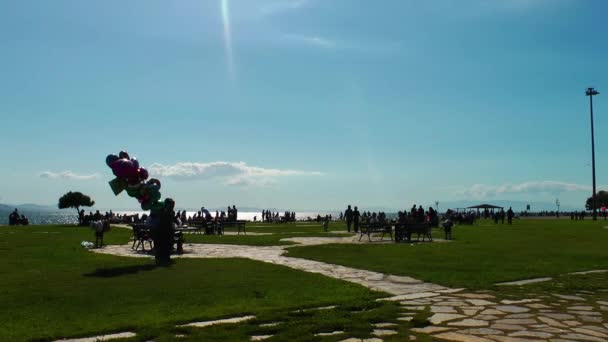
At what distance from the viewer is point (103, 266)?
38.3 feet

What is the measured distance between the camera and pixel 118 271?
10.8 m

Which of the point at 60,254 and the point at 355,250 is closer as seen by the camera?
the point at 60,254

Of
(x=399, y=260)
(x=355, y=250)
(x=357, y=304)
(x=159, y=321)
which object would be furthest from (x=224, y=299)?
(x=355, y=250)

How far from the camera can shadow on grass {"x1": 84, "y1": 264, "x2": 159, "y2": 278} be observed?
10137mm

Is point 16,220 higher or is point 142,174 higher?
point 142,174

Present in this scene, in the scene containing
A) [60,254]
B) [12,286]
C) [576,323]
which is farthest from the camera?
[60,254]

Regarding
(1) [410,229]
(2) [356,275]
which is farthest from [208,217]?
(2) [356,275]

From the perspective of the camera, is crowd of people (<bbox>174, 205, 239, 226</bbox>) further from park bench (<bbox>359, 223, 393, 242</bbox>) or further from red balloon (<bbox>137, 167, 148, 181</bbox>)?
park bench (<bbox>359, 223, 393, 242</bbox>)

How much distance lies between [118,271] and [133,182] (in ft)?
24.5

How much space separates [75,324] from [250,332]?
223 centimetres

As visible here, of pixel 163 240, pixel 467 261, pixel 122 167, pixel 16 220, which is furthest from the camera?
pixel 16 220

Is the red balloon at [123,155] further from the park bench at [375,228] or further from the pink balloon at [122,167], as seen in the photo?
the park bench at [375,228]

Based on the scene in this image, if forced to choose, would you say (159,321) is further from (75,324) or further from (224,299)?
(224,299)

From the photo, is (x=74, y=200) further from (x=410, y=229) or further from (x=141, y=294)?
(x=141, y=294)
